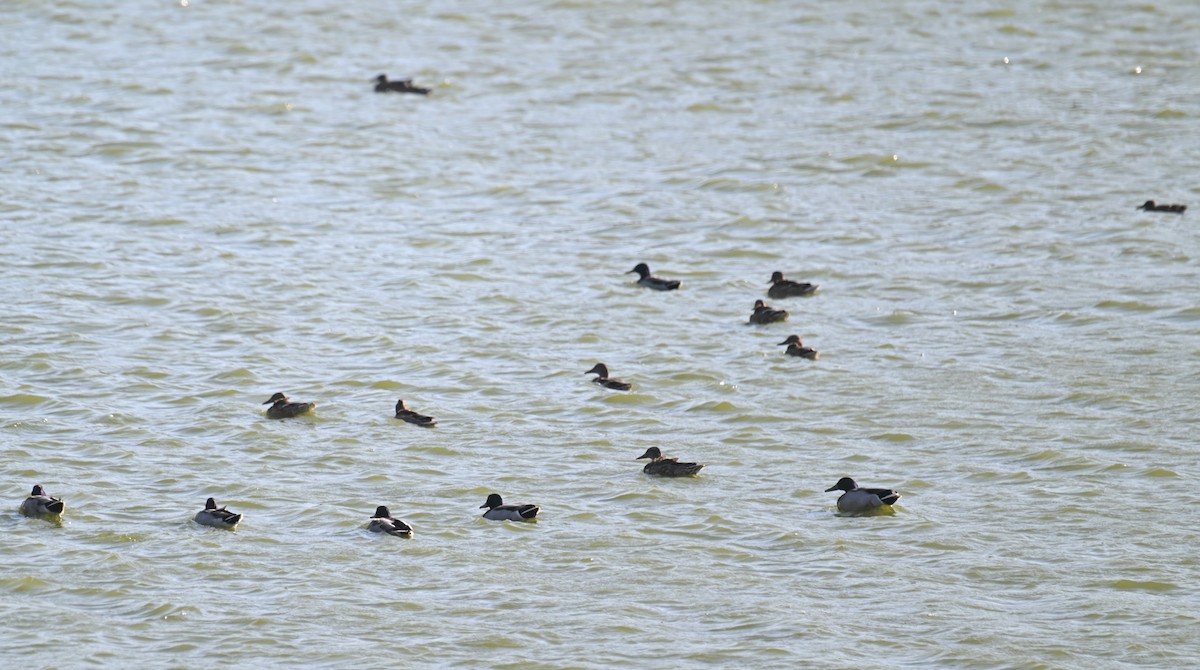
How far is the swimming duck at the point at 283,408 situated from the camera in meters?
15.6

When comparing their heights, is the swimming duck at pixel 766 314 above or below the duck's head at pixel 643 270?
below

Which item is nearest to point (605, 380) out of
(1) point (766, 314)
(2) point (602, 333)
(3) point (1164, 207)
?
(2) point (602, 333)

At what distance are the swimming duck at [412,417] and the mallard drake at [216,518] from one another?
112 inches

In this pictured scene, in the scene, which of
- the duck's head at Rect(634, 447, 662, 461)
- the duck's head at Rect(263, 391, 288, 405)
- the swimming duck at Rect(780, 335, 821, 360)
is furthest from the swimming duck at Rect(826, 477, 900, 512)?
the duck's head at Rect(263, 391, 288, 405)

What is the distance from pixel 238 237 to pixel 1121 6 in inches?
765

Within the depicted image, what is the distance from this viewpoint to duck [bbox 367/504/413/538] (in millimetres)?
12867

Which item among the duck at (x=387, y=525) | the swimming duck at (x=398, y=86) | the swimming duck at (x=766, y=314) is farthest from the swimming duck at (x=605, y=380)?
the swimming duck at (x=398, y=86)

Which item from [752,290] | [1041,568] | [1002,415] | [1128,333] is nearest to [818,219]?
[752,290]

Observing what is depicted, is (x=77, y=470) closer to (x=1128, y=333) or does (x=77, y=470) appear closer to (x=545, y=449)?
(x=545, y=449)

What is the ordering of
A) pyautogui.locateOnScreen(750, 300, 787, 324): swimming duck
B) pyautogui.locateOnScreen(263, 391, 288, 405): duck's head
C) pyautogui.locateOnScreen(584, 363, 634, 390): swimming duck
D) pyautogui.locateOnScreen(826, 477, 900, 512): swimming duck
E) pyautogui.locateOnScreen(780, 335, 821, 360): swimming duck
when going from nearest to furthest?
pyautogui.locateOnScreen(826, 477, 900, 512): swimming duck < pyautogui.locateOnScreen(263, 391, 288, 405): duck's head < pyautogui.locateOnScreen(584, 363, 634, 390): swimming duck < pyautogui.locateOnScreen(780, 335, 821, 360): swimming duck < pyautogui.locateOnScreen(750, 300, 787, 324): swimming duck

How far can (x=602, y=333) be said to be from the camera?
728 inches

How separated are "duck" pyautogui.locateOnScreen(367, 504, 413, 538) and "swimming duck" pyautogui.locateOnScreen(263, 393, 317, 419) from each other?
2801mm

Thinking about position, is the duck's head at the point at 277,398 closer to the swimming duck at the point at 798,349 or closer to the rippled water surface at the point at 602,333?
the rippled water surface at the point at 602,333

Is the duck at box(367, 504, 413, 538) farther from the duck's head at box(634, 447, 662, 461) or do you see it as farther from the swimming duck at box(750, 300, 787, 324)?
the swimming duck at box(750, 300, 787, 324)
